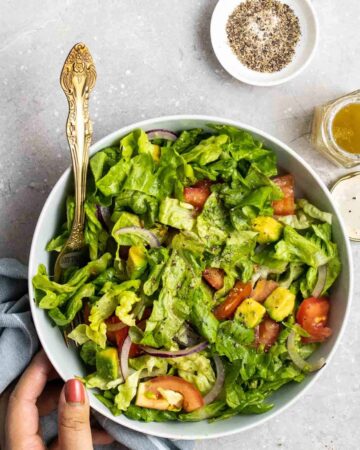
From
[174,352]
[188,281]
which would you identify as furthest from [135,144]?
[174,352]

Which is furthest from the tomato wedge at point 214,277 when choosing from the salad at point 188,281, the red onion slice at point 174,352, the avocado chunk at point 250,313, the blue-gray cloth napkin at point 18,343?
the blue-gray cloth napkin at point 18,343

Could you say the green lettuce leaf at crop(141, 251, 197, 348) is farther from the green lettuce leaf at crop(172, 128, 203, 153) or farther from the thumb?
the green lettuce leaf at crop(172, 128, 203, 153)

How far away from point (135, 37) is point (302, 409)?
Result: 69.4 inches

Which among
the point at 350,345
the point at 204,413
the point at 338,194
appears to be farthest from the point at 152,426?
the point at 338,194

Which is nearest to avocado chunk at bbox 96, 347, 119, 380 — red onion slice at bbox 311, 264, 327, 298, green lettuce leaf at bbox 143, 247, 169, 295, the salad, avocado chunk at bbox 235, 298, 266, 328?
the salad

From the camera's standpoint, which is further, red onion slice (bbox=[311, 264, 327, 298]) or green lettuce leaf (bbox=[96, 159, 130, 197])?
red onion slice (bbox=[311, 264, 327, 298])

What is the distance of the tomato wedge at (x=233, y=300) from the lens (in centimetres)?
239

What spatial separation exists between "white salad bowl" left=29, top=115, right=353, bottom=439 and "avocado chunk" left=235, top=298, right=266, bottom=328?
30 cm

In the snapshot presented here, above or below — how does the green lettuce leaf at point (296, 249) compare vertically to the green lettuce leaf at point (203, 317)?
above

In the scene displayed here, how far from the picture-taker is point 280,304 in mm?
2371

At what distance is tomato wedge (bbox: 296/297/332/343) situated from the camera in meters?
2.44

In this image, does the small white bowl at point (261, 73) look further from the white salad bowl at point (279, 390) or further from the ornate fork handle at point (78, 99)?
the ornate fork handle at point (78, 99)

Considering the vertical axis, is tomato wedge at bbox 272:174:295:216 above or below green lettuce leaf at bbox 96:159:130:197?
below

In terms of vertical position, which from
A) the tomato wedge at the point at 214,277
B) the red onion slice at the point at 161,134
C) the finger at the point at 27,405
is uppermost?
the red onion slice at the point at 161,134
